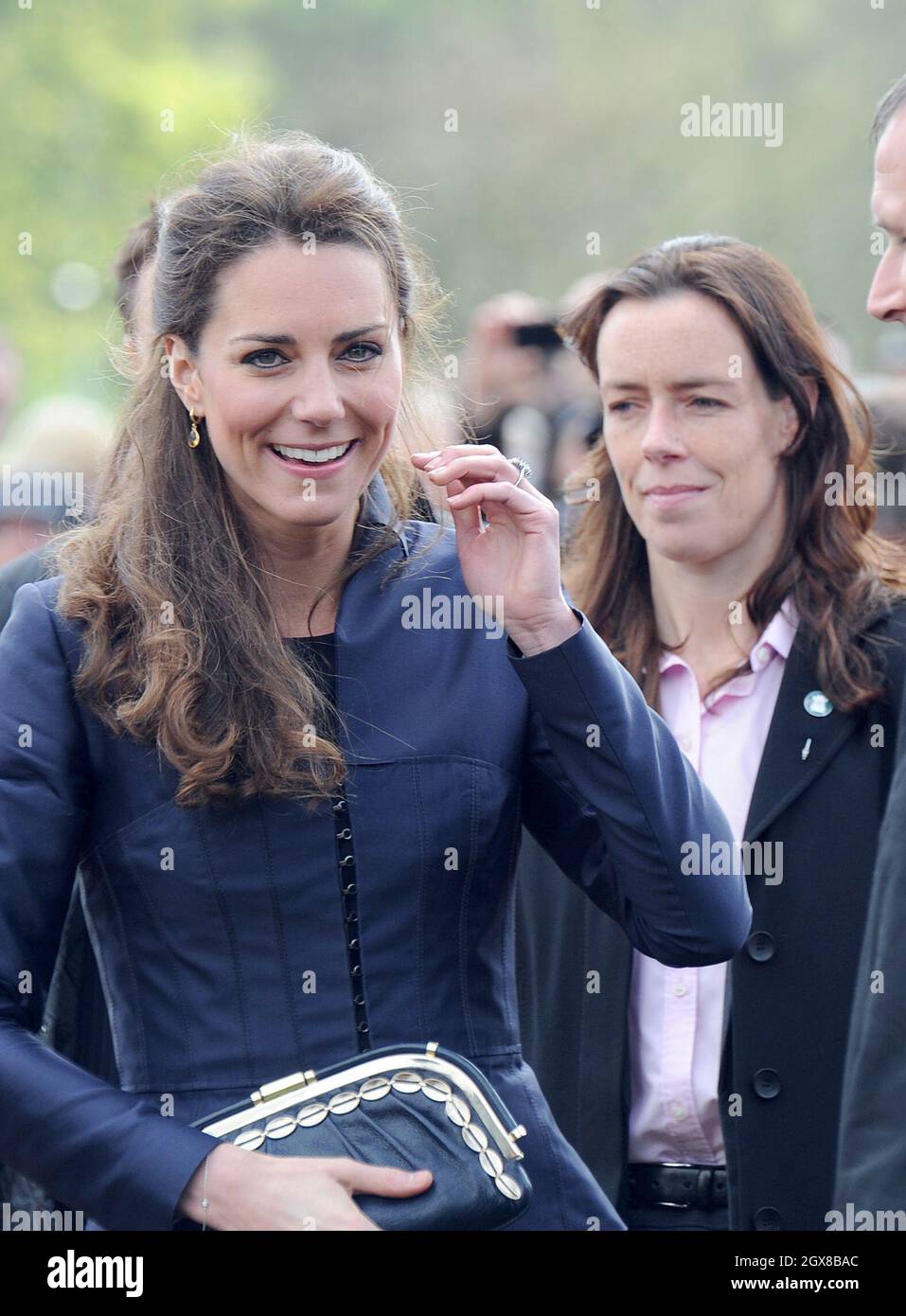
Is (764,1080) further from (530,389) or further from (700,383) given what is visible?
(530,389)

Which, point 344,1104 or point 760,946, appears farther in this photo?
point 760,946

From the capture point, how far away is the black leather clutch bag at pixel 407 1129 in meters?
2.36

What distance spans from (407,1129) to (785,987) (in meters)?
1.10

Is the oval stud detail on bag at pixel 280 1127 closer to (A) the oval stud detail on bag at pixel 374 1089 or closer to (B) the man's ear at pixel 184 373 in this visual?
(A) the oval stud detail on bag at pixel 374 1089

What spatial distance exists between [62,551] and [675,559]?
1.28 m

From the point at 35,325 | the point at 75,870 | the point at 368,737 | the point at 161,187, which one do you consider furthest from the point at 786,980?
the point at 35,325

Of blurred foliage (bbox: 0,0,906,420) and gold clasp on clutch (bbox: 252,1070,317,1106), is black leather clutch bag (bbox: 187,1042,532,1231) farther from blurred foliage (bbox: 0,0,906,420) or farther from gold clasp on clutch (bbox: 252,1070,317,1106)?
blurred foliage (bbox: 0,0,906,420)

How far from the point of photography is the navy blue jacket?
2.52 m

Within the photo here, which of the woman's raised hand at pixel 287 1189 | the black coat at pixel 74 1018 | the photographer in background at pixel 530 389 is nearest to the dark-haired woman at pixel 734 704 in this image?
the black coat at pixel 74 1018

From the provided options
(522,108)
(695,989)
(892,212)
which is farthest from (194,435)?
(522,108)

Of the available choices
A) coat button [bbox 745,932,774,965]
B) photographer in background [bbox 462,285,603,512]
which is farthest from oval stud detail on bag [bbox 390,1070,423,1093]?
photographer in background [bbox 462,285,603,512]

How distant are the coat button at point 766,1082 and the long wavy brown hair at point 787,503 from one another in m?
0.71

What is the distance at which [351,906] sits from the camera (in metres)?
2.58

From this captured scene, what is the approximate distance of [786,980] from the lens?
330 cm
